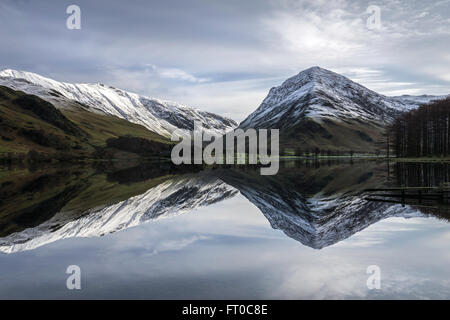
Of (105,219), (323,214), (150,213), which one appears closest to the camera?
(105,219)

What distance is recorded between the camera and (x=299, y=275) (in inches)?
684

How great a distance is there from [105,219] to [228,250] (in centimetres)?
1486

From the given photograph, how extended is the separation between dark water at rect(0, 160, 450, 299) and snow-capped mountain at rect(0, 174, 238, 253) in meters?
0.11

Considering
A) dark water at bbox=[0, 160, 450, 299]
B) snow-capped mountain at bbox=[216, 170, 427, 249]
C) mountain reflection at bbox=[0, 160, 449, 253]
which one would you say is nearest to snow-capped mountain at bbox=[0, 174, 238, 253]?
mountain reflection at bbox=[0, 160, 449, 253]

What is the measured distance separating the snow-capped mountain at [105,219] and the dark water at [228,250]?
11cm

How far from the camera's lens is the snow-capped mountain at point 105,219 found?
993 inches

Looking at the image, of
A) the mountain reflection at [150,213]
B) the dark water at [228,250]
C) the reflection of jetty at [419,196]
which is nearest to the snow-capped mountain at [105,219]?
the mountain reflection at [150,213]

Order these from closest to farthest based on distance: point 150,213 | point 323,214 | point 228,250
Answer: point 228,250, point 323,214, point 150,213

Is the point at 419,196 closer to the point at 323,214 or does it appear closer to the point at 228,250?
the point at 323,214

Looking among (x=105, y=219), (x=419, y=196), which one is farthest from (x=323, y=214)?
(x=105, y=219)

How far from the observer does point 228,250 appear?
73.5 feet

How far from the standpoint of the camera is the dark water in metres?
15.8

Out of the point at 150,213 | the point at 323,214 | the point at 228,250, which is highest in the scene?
the point at 323,214

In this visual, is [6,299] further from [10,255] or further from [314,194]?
[314,194]
